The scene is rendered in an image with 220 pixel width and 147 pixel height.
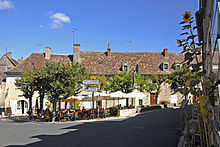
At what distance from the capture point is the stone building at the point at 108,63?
34531 mm

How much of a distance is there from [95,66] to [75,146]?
95.6 feet

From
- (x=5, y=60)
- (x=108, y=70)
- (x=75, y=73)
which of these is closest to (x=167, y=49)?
(x=108, y=70)

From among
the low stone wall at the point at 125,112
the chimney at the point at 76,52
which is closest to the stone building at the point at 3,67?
the chimney at the point at 76,52

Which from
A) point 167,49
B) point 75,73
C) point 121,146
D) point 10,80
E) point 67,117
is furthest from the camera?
point 167,49

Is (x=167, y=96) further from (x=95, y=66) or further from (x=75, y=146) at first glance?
(x=75, y=146)

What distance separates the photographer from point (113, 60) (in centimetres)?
3806

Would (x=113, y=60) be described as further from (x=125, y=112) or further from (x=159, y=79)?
(x=125, y=112)

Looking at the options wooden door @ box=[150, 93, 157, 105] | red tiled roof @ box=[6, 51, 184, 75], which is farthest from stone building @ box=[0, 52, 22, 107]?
wooden door @ box=[150, 93, 157, 105]

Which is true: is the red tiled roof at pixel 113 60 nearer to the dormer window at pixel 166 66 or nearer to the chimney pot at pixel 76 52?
the dormer window at pixel 166 66

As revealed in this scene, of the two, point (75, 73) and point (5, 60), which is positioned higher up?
point (5, 60)

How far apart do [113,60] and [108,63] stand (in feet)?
3.87

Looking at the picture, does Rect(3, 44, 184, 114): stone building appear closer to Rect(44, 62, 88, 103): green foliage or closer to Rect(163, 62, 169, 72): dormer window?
Rect(163, 62, 169, 72): dormer window

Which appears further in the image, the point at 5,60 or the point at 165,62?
the point at 5,60

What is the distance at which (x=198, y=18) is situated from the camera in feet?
27.8
